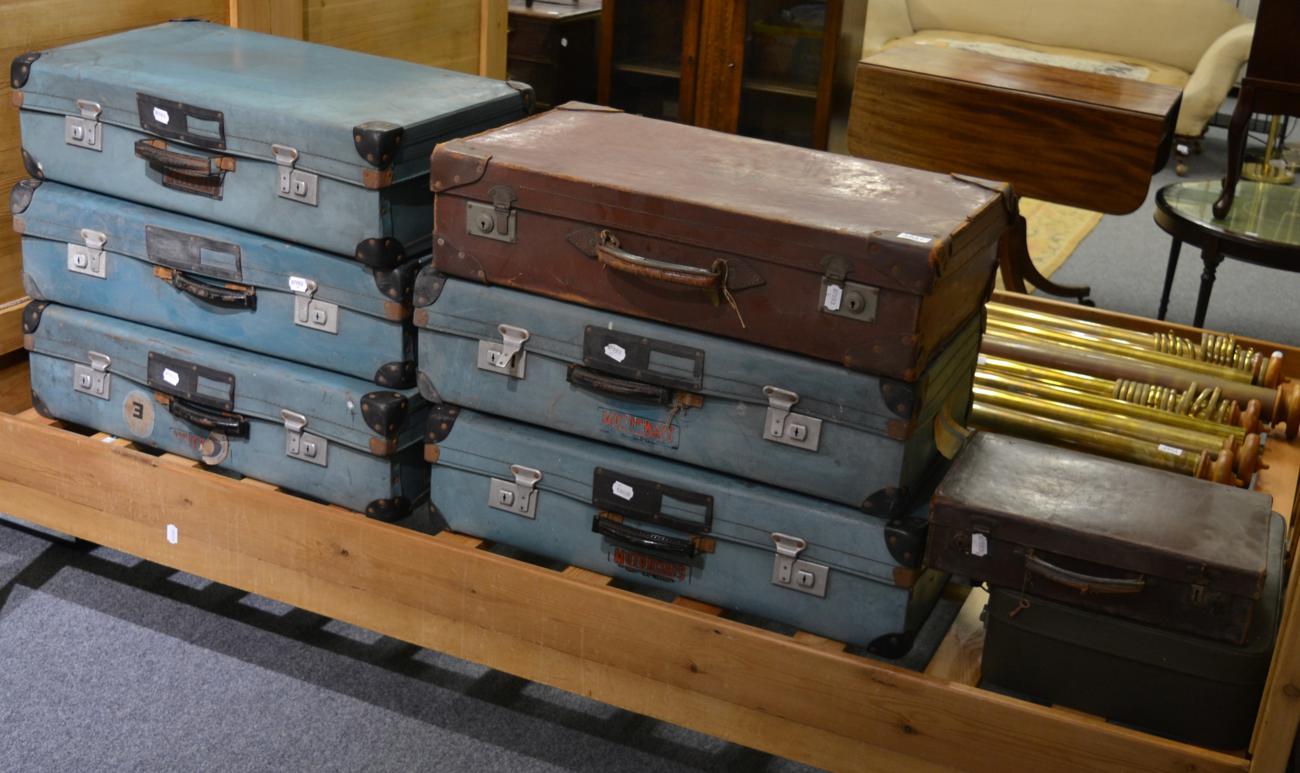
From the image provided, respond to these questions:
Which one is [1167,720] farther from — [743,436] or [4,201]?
[4,201]

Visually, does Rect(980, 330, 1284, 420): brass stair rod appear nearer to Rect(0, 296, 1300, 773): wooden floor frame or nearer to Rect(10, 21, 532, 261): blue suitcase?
Rect(0, 296, 1300, 773): wooden floor frame

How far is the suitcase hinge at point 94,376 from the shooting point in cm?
244

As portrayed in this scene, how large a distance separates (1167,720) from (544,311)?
103 cm

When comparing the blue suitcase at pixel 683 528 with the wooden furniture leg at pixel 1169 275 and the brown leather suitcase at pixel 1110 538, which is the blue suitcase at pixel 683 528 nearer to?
A: the brown leather suitcase at pixel 1110 538

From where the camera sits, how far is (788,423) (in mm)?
1951

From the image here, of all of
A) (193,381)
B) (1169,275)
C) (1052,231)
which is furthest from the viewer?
(1052,231)

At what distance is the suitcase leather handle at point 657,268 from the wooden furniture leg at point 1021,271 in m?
2.48

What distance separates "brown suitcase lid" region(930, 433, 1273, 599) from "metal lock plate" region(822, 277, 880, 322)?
0.27 meters

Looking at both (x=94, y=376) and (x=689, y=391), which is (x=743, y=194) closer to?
(x=689, y=391)

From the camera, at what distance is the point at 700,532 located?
2.07m

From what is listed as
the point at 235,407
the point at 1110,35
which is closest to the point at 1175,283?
the point at 1110,35

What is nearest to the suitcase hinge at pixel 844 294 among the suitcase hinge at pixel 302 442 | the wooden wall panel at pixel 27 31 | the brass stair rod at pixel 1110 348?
the suitcase hinge at pixel 302 442

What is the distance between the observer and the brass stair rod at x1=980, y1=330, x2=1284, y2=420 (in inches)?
100

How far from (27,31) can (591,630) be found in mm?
1469
